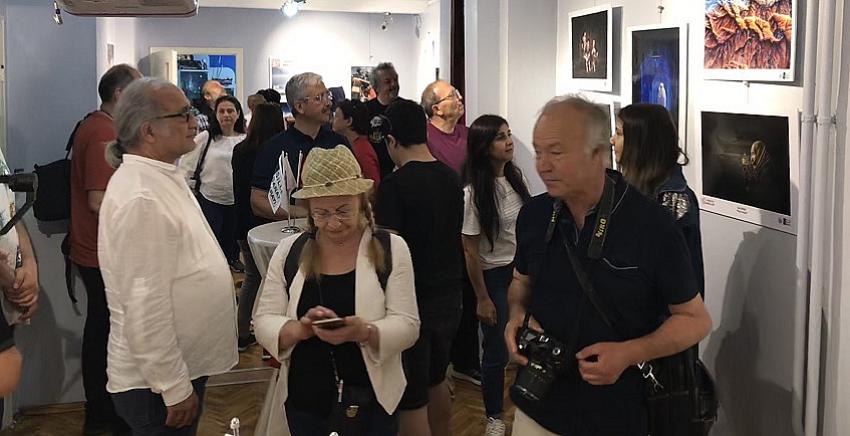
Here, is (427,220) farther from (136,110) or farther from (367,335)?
(136,110)

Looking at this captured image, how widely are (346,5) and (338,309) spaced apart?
352 inches

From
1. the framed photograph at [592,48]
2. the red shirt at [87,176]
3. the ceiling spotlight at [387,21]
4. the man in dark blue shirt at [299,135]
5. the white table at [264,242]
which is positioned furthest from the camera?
the ceiling spotlight at [387,21]

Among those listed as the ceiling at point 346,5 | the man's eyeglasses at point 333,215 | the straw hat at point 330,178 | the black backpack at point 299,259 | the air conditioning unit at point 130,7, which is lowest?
the black backpack at point 299,259

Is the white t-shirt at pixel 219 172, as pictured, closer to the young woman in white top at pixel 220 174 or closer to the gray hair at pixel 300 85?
the young woman in white top at pixel 220 174

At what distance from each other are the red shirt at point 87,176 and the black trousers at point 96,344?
9 cm

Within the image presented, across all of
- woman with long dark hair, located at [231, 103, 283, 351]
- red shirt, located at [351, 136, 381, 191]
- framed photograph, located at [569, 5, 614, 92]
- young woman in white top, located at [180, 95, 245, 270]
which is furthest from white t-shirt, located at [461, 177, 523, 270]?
young woman in white top, located at [180, 95, 245, 270]

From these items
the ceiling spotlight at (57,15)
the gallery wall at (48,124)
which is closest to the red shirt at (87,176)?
the gallery wall at (48,124)

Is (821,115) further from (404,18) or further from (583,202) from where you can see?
(404,18)

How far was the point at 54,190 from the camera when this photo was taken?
4.20m

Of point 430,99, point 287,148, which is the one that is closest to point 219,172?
point 430,99

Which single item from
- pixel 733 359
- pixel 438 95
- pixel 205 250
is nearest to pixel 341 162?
pixel 205 250

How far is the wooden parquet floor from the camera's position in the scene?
169 inches

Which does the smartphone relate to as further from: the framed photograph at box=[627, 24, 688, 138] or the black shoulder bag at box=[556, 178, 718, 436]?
the framed photograph at box=[627, 24, 688, 138]

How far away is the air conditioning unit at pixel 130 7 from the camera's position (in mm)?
3152
